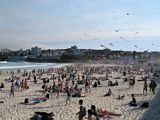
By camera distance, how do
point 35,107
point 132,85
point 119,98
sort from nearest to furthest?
point 35,107
point 119,98
point 132,85

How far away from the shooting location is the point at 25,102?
74.6ft

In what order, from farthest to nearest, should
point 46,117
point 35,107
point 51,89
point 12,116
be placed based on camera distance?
point 51,89
point 35,107
point 12,116
point 46,117

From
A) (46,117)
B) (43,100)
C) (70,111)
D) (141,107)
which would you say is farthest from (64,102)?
(46,117)

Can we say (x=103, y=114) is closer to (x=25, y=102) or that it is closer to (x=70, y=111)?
(x=70, y=111)

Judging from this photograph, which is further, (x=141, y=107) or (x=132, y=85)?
(x=132, y=85)

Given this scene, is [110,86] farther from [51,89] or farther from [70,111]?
[70,111]

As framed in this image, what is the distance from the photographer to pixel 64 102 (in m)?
23.0

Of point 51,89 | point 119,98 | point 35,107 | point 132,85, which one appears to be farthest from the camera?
point 132,85

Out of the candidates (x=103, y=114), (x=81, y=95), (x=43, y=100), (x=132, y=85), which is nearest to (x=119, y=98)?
(x=81, y=95)

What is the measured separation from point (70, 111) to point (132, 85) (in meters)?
15.2

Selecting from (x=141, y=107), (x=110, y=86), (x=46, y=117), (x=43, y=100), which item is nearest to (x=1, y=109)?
(x=43, y=100)

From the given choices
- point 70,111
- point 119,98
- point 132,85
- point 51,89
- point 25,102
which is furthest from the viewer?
point 132,85

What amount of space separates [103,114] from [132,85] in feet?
55.6

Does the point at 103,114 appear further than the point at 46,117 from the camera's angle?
Yes
